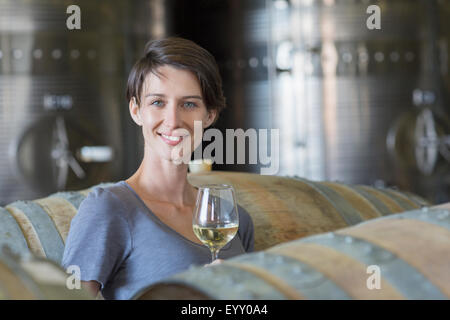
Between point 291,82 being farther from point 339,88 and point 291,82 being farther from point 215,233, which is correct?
point 215,233

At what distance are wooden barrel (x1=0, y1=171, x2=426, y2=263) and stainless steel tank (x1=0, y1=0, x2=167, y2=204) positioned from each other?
4.28 meters

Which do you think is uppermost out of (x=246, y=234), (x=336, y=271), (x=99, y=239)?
(x=336, y=271)

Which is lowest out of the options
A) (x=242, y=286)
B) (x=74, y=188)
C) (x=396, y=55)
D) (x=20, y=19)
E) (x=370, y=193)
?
(x=74, y=188)

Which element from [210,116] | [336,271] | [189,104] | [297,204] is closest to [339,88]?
[297,204]

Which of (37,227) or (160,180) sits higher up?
(160,180)

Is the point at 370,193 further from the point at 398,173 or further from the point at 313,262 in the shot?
the point at 398,173

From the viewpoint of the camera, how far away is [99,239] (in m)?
1.37

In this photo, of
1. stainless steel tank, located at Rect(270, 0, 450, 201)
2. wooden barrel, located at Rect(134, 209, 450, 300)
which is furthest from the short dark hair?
stainless steel tank, located at Rect(270, 0, 450, 201)

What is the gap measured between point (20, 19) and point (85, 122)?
3.95ft

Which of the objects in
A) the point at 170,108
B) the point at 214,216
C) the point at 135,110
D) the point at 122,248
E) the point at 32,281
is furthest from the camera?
the point at 135,110

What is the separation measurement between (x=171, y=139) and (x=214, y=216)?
31 cm
